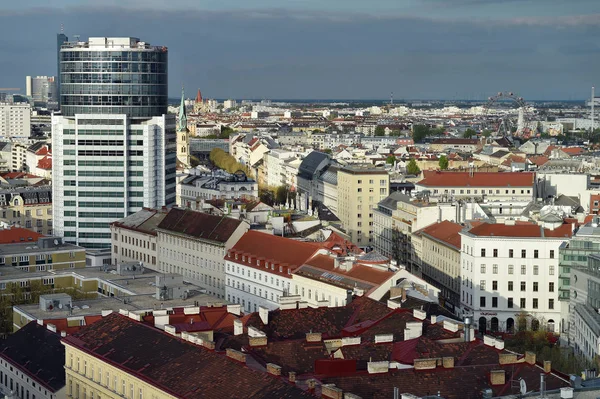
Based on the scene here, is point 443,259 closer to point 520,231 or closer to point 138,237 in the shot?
A: point 520,231

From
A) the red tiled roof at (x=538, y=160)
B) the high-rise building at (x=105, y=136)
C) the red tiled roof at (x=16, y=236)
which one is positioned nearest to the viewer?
the red tiled roof at (x=16, y=236)

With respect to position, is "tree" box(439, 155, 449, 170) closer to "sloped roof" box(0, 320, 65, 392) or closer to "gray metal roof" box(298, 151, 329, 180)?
"gray metal roof" box(298, 151, 329, 180)

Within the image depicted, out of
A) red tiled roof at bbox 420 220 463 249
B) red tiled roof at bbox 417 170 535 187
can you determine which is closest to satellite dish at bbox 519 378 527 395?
red tiled roof at bbox 420 220 463 249

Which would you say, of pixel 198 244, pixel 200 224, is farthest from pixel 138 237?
pixel 198 244

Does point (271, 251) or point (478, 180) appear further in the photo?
point (478, 180)

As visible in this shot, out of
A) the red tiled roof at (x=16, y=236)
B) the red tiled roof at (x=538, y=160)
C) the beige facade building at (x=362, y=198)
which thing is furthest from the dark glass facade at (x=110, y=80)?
the red tiled roof at (x=538, y=160)

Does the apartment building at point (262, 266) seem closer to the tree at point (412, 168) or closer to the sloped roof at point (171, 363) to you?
the sloped roof at point (171, 363)

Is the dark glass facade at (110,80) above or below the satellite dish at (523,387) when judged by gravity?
above
